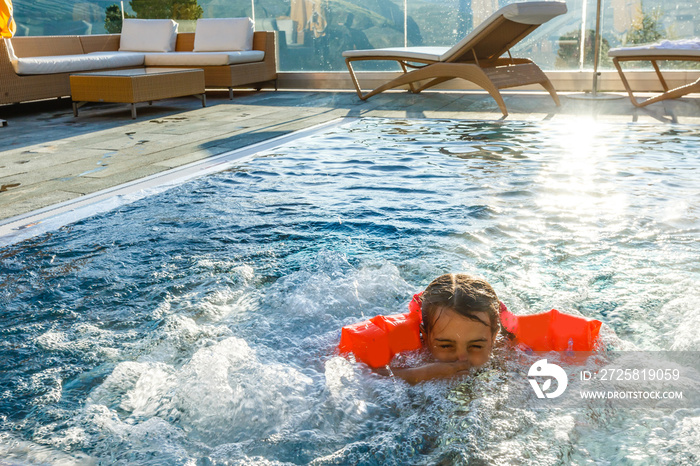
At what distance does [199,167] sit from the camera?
4.49 metres

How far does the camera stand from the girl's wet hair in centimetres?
173

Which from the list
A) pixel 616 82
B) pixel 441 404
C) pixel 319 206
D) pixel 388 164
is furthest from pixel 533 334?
pixel 616 82

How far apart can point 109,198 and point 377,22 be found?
6669mm

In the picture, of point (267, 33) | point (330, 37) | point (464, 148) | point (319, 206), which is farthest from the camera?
point (330, 37)

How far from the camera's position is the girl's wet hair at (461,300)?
1.73m

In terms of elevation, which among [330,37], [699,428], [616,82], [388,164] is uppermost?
[330,37]

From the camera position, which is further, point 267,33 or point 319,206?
point 267,33

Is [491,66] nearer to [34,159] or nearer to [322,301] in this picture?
[34,159]

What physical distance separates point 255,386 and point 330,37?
8510 mm

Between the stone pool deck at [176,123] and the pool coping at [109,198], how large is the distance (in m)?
0.09

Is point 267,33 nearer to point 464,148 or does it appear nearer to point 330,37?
point 330,37

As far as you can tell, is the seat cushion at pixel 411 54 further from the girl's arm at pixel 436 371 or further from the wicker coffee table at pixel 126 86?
the girl's arm at pixel 436 371

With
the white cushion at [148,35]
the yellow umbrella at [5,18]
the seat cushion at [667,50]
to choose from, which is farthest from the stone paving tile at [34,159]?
the seat cushion at [667,50]

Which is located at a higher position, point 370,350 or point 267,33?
point 267,33
